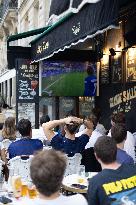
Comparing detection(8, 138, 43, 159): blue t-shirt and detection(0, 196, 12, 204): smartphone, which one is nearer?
detection(0, 196, 12, 204): smartphone

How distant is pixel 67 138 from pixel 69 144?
92 millimetres

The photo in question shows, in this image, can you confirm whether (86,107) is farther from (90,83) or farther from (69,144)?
(69,144)

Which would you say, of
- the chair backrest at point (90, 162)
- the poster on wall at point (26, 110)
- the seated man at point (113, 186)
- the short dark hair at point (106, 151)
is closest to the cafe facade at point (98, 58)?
the poster on wall at point (26, 110)

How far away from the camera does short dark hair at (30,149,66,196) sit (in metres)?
3.18

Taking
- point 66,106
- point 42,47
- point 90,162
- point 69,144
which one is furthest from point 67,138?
point 66,106

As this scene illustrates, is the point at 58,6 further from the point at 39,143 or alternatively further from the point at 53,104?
the point at 53,104

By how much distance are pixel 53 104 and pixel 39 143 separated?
665 centimetres

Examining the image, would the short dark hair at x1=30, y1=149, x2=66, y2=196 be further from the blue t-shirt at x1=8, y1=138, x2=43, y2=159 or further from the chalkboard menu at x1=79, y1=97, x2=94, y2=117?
the chalkboard menu at x1=79, y1=97, x2=94, y2=117

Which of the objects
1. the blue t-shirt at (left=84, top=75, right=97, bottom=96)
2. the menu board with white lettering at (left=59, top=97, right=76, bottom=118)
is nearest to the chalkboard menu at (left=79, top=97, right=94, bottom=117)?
the menu board with white lettering at (left=59, top=97, right=76, bottom=118)

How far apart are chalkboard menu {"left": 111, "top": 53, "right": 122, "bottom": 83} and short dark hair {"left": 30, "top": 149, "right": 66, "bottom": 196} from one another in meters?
7.64

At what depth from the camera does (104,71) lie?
1162 centimetres

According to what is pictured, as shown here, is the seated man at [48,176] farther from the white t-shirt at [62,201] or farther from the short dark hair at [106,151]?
the short dark hair at [106,151]

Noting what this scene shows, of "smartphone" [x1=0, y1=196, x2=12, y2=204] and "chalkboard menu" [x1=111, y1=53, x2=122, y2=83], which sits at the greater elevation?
A: "chalkboard menu" [x1=111, y1=53, x2=122, y2=83]

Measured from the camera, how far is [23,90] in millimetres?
11594
